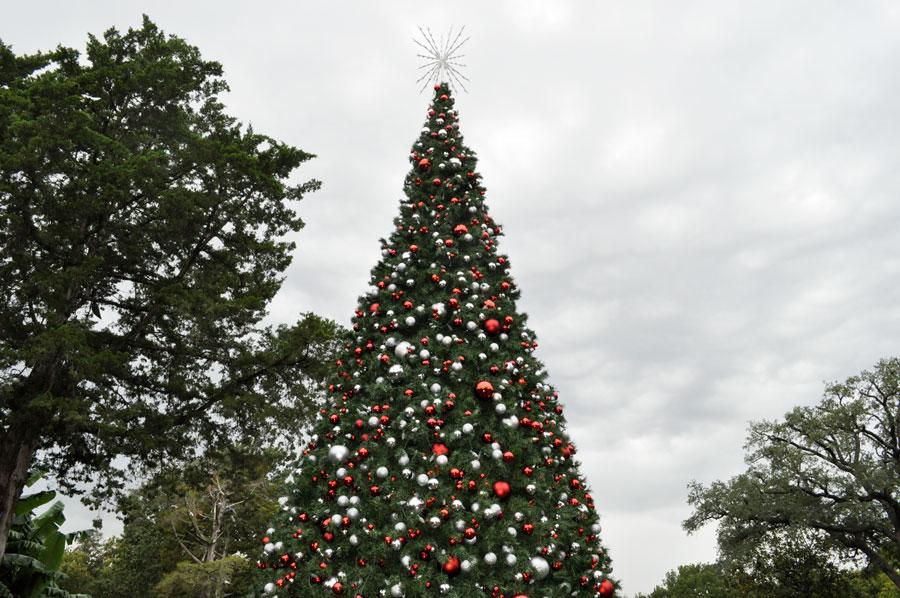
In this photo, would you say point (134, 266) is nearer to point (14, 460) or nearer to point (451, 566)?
point (14, 460)

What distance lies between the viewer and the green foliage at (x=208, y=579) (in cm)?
2444

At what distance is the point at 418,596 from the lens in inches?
213

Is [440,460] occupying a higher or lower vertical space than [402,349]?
lower

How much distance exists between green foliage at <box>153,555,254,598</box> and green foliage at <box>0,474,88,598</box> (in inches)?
430

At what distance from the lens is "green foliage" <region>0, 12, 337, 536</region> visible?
1241 centimetres

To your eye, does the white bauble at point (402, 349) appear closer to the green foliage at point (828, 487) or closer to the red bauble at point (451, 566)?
the red bauble at point (451, 566)

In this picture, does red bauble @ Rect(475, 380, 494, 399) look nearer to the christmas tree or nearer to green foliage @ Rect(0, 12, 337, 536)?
the christmas tree

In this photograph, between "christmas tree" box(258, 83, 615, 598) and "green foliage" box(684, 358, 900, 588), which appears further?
"green foliage" box(684, 358, 900, 588)

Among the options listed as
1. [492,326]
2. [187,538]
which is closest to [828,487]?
[492,326]

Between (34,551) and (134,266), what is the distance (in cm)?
681

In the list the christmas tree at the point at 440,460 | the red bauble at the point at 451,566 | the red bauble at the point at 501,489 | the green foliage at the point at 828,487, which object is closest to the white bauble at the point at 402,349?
the christmas tree at the point at 440,460

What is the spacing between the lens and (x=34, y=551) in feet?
44.2

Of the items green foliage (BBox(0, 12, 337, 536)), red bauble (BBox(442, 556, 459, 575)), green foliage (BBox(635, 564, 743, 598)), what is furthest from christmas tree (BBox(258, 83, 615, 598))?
green foliage (BBox(635, 564, 743, 598))

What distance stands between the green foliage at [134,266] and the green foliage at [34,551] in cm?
88
